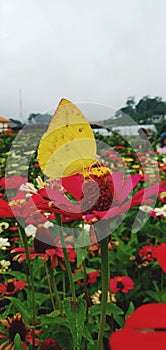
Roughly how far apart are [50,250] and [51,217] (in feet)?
0.36

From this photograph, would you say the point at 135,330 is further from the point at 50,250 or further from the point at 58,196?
the point at 50,250

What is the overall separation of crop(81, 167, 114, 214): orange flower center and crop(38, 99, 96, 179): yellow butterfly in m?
0.07

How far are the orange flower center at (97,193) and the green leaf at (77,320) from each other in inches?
4.3

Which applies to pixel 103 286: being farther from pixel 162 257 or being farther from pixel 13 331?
pixel 13 331

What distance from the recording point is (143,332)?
12 centimetres

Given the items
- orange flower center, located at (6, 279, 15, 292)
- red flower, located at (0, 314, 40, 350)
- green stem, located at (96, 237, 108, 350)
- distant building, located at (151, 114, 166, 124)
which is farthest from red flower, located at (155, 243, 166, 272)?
distant building, located at (151, 114, 166, 124)

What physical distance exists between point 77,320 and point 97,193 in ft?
0.45

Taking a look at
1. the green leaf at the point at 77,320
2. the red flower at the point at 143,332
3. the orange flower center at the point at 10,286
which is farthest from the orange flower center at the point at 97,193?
the orange flower center at the point at 10,286

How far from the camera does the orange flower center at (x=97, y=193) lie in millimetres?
365

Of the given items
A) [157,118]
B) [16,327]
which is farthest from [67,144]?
[157,118]

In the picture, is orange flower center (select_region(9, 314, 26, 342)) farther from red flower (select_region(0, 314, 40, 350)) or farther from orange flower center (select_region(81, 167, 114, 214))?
orange flower center (select_region(81, 167, 114, 214))

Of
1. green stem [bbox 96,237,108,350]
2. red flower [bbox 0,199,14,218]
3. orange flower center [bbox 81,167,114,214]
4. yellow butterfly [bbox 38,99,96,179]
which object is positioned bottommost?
green stem [bbox 96,237,108,350]

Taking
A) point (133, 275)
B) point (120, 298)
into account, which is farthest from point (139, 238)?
point (120, 298)

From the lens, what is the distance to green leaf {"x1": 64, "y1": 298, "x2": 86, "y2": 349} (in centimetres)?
38
